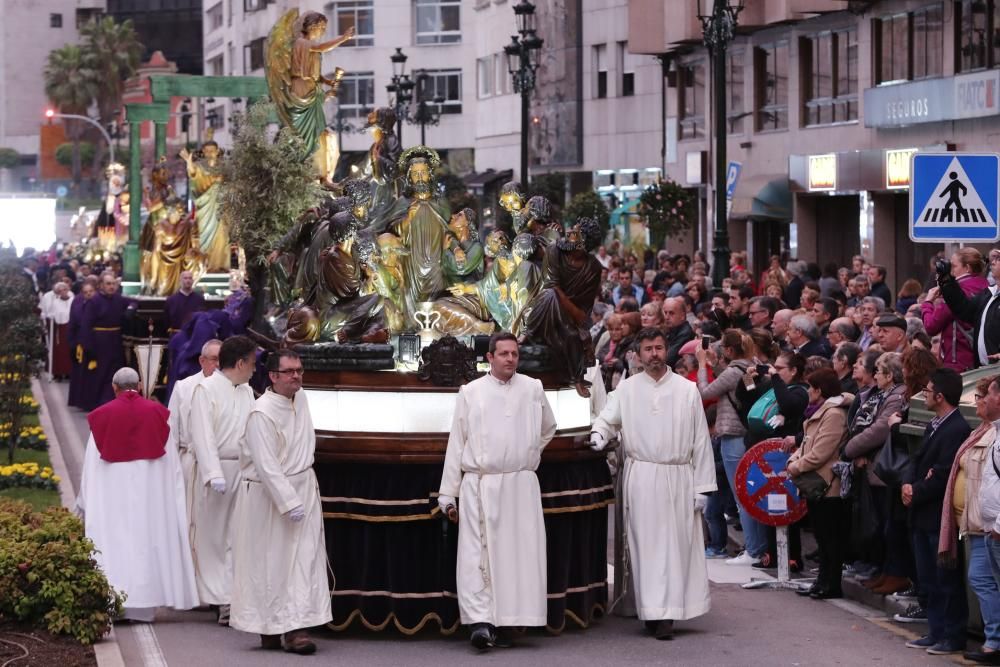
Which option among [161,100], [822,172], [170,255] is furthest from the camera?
[822,172]

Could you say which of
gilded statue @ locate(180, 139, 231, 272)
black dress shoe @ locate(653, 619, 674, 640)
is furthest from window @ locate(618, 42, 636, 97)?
black dress shoe @ locate(653, 619, 674, 640)

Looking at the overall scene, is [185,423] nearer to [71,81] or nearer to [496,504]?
[496,504]

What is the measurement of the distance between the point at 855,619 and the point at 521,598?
222 centimetres

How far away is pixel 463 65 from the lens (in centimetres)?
7575

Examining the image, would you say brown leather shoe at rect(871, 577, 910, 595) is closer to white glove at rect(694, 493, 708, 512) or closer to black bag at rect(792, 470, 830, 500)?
black bag at rect(792, 470, 830, 500)

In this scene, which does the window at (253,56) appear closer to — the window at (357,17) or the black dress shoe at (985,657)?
the window at (357,17)

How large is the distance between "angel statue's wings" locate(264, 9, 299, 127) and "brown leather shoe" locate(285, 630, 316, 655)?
15.3 metres

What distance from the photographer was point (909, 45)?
31.5 meters

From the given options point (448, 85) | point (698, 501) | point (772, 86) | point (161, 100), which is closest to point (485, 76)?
point (448, 85)

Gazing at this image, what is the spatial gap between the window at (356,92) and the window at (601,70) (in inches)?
992

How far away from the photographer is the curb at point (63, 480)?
11.1 m

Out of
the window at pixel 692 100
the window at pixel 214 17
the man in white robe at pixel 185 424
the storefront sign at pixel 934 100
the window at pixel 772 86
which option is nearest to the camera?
the man in white robe at pixel 185 424

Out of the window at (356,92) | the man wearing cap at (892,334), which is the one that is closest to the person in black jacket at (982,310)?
the man wearing cap at (892,334)

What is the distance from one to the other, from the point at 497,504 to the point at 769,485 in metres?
2.75
